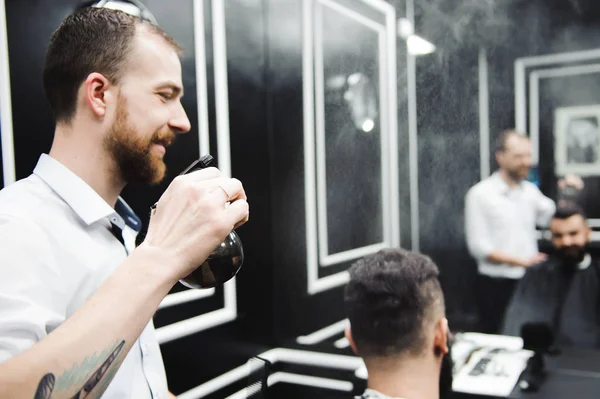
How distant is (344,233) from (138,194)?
1.01 metres

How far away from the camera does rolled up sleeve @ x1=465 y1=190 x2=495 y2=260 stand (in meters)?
2.10

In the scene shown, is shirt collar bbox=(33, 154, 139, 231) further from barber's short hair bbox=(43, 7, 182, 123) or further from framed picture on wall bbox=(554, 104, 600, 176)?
framed picture on wall bbox=(554, 104, 600, 176)

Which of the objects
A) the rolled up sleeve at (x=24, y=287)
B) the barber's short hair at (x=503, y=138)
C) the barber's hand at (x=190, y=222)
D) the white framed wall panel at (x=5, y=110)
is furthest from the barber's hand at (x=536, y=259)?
the white framed wall panel at (x=5, y=110)

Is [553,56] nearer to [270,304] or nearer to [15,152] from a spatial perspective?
[270,304]

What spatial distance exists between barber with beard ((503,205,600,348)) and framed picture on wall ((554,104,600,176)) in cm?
20

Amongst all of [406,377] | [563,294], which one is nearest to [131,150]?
[406,377]

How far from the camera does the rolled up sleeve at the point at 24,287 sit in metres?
0.84

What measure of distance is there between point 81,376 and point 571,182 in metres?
1.83

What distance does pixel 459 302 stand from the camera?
211 centimetres

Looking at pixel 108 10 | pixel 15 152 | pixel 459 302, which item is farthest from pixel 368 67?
pixel 15 152

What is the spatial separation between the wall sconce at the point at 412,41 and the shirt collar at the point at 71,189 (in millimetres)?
1461

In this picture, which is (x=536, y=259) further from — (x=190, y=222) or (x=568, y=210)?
(x=190, y=222)

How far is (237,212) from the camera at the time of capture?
0.84 m

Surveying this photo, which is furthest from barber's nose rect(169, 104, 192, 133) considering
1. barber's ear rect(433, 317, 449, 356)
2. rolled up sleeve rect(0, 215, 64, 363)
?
barber's ear rect(433, 317, 449, 356)
